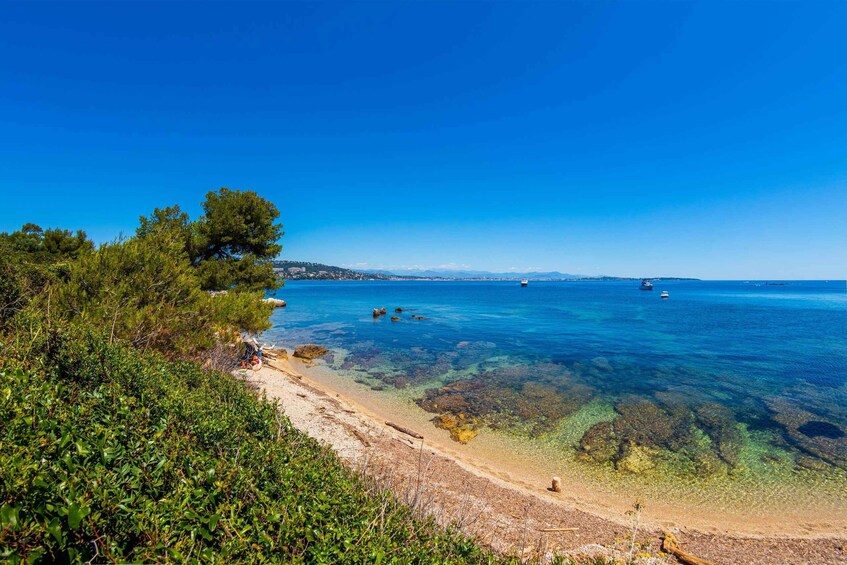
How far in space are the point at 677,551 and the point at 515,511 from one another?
11.9ft

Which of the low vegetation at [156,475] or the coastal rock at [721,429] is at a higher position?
the low vegetation at [156,475]

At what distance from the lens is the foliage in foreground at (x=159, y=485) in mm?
2418

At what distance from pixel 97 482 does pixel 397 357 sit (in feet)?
85.8

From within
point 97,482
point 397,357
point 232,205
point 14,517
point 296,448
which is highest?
point 232,205

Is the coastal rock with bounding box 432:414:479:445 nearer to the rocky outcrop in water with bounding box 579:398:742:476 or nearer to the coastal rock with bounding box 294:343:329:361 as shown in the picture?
the rocky outcrop in water with bounding box 579:398:742:476

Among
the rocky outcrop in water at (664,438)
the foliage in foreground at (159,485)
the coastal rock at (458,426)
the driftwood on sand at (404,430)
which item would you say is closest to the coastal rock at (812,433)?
the rocky outcrop in water at (664,438)

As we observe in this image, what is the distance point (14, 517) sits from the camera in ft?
6.81

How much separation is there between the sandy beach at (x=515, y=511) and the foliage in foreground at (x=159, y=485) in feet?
4.51

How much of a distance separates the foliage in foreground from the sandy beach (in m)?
1.37

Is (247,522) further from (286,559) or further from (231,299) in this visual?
(231,299)

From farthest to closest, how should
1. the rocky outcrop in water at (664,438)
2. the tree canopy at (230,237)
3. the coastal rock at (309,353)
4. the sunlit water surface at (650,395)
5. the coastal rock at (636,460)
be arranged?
the coastal rock at (309,353) < the tree canopy at (230,237) < the rocky outcrop in water at (664,438) < the coastal rock at (636,460) < the sunlit water surface at (650,395)

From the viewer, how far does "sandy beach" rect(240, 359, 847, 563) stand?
314 inches

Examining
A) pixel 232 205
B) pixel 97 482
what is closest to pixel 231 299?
pixel 232 205

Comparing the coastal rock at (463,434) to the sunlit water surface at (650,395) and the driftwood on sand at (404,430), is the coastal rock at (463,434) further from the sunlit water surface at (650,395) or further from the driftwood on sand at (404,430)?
the driftwood on sand at (404,430)
